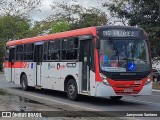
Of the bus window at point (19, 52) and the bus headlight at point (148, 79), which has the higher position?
the bus window at point (19, 52)

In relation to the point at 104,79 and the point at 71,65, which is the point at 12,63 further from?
the point at 104,79

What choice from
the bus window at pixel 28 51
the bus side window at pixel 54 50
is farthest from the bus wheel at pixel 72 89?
the bus window at pixel 28 51

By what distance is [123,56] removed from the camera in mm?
15391

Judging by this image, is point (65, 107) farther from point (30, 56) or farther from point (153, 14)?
point (153, 14)

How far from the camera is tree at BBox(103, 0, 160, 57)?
29.2 m

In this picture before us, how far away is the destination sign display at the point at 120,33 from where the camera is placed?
15.6m

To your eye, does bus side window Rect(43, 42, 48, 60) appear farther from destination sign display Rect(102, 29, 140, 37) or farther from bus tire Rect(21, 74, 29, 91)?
destination sign display Rect(102, 29, 140, 37)

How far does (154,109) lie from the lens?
46.8 ft

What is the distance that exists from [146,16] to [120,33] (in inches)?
590

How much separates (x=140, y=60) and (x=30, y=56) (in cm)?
815

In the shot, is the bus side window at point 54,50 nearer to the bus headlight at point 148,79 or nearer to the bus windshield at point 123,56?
the bus windshield at point 123,56

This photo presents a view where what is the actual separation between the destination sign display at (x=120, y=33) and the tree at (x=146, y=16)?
42.0 ft

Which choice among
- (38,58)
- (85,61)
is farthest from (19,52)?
(85,61)

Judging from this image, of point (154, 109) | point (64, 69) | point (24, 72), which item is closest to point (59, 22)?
point (24, 72)
